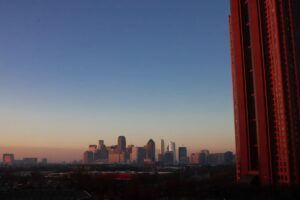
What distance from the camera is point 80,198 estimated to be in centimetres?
3725

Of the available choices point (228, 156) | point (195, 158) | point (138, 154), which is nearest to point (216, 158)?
point (228, 156)

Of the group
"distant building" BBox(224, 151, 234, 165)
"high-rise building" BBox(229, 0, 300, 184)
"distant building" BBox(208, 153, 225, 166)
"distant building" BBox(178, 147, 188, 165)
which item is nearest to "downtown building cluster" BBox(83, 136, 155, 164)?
"distant building" BBox(178, 147, 188, 165)

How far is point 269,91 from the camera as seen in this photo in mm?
32969

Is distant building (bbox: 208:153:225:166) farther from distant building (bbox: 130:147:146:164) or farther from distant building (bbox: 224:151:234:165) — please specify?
distant building (bbox: 130:147:146:164)

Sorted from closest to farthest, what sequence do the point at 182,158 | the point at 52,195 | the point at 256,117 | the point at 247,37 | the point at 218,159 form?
1. the point at 256,117
2. the point at 247,37
3. the point at 52,195
4. the point at 218,159
5. the point at 182,158

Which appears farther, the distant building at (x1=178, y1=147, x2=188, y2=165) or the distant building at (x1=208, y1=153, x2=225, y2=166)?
the distant building at (x1=178, y1=147, x2=188, y2=165)

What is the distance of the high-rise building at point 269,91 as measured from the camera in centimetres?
3150

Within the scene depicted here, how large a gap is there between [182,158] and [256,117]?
520 ft

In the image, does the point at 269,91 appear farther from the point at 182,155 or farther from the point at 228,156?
the point at 182,155

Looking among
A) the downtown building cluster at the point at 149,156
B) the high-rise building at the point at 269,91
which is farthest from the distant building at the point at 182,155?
the high-rise building at the point at 269,91

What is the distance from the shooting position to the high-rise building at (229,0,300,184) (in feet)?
103

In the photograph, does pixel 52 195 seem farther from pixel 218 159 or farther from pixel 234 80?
pixel 218 159

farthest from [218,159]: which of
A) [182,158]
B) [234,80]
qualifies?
[234,80]

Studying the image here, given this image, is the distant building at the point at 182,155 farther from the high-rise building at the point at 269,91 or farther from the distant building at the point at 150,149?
the high-rise building at the point at 269,91
